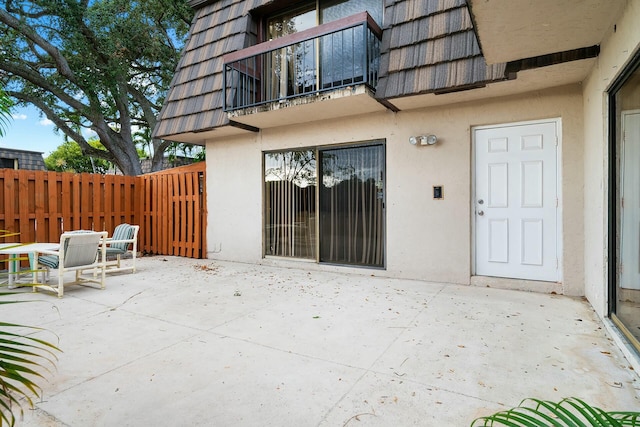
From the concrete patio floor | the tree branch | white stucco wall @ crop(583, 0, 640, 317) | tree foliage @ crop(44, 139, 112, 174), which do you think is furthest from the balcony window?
tree foliage @ crop(44, 139, 112, 174)

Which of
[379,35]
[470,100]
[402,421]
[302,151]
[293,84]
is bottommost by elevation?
[402,421]

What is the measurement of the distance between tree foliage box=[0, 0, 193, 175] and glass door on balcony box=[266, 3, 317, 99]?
7.37 meters

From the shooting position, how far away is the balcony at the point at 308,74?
5250 millimetres

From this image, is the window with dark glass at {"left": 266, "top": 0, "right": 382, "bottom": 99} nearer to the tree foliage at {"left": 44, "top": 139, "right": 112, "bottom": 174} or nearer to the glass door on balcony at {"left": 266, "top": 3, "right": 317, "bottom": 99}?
the glass door on balcony at {"left": 266, "top": 3, "right": 317, "bottom": 99}

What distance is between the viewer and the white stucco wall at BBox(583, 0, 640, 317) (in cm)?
286

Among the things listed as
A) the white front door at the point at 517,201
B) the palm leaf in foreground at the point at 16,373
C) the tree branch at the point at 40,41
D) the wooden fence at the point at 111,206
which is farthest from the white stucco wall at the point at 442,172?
the tree branch at the point at 40,41

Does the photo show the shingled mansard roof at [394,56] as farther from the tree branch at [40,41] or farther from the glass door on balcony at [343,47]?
the tree branch at [40,41]

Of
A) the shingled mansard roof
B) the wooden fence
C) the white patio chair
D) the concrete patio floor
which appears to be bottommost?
the concrete patio floor

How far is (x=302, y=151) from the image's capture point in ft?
21.9

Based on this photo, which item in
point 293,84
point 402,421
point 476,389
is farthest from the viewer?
point 293,84

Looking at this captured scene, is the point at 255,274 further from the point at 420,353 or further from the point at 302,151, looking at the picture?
the point at 420,353

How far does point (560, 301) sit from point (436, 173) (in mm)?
2303

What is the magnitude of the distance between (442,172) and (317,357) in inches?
142

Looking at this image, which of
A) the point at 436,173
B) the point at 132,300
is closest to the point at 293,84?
the point at 436,173
